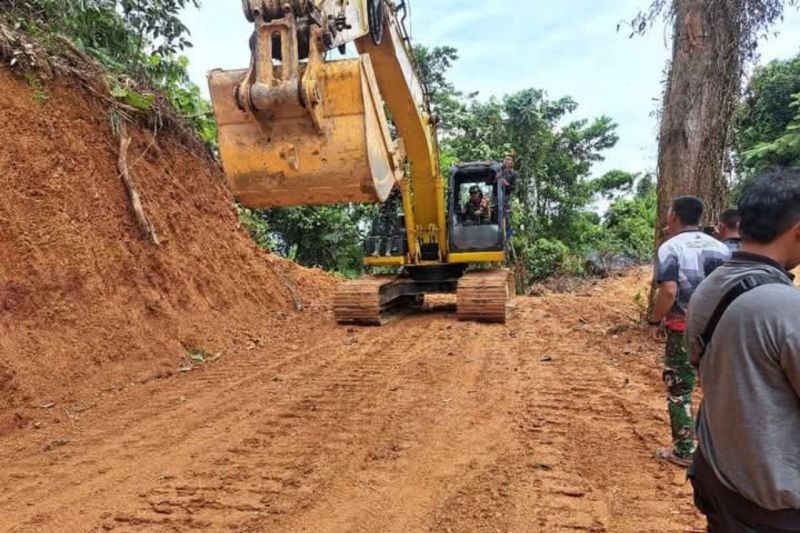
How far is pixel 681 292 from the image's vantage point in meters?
3.92

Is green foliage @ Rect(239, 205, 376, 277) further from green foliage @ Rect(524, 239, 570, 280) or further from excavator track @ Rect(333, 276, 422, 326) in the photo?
excavator track @ Rect(333, 276, 422, 326)

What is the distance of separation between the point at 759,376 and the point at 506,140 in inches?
921

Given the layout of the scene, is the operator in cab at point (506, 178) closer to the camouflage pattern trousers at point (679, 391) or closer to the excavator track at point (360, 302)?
the excavator track at point (360, 302)

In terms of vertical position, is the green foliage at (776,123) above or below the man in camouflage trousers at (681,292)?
above

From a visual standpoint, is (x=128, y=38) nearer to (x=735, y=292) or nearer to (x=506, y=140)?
(x=735, y=292)

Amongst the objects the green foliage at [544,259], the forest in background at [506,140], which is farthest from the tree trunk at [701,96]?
the green foliage at [544,259]

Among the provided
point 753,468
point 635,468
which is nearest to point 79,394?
point 635,468

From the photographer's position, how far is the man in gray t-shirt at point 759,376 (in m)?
1.69

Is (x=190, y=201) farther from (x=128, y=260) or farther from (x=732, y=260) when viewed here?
(x=732, y=260)

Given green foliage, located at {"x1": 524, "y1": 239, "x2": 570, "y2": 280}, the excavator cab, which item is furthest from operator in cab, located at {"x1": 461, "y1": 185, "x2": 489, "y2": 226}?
green foliage, located at {"x1": 524, "y1": 239, "x2": 570, "y2": 280}

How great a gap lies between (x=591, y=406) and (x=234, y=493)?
9.84ft

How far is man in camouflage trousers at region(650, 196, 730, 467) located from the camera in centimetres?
384

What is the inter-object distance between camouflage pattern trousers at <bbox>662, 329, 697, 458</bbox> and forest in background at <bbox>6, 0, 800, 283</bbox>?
5.05 meters

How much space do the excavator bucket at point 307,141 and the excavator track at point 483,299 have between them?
5504 millimetres
